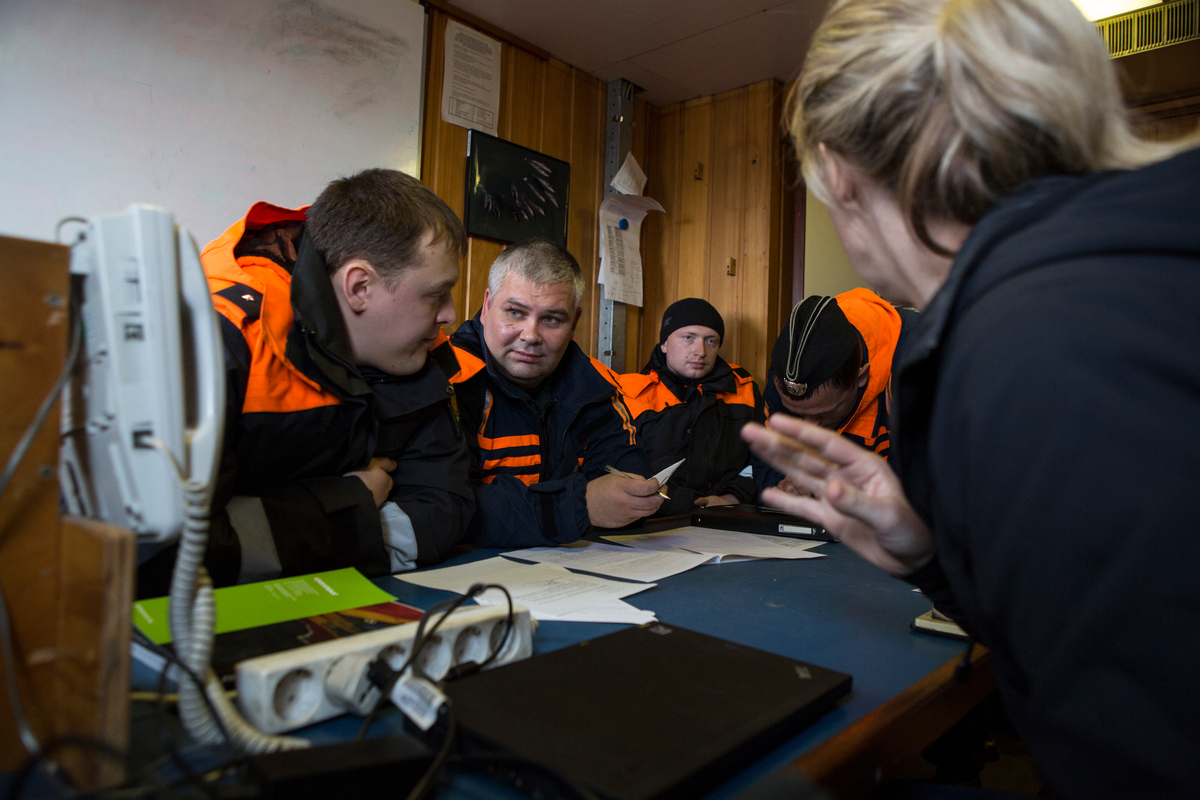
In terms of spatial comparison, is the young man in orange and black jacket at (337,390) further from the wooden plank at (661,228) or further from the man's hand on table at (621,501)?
the wooden plank at (661,228)

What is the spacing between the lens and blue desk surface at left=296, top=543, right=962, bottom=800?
634 mm

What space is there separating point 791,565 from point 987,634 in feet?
2.36

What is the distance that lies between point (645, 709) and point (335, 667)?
0.27 m

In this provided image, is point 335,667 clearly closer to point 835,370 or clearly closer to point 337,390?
point 337,390

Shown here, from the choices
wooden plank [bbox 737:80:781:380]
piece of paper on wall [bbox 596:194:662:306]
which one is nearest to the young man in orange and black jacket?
piece of paper on wall [bbox 596:194:662:306]

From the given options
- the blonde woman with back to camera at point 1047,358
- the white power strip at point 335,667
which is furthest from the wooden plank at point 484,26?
the white power strip at point 335,667

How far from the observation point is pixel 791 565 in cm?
130

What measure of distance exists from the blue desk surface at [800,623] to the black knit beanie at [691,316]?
5.75ft

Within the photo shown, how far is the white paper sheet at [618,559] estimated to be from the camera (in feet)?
3.87

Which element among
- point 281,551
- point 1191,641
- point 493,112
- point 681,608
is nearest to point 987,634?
point 1191,641

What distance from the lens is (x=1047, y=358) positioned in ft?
1.42

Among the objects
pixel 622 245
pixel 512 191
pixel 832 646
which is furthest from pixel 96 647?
pixel 622 245

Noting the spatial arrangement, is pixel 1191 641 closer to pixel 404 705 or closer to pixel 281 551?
pixel 404 705

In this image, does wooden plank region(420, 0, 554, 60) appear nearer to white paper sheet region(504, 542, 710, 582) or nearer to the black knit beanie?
the black knit beanie
